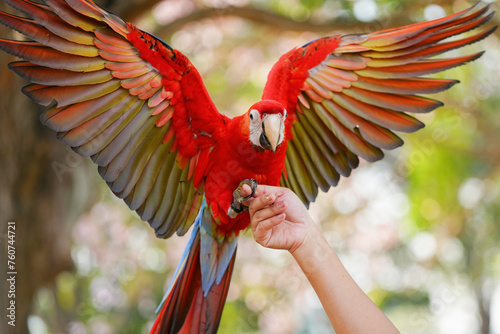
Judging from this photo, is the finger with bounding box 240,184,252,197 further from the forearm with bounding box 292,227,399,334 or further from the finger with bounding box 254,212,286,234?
the forearm with bounding box 292,227,399,334

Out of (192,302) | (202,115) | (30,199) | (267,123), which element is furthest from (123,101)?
(30,199)

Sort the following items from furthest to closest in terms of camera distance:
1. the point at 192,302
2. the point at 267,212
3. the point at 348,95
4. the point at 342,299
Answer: the point at 348,95
the point at 192,302
the point at 267,212
the point at 342,299

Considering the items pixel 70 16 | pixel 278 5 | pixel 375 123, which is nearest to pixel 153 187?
pixel 70 16

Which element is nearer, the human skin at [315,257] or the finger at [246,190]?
the human skin at [315,257]

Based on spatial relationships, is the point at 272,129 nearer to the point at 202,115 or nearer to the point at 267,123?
the point at 267,123

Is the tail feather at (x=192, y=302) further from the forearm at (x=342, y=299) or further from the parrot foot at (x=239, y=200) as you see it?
the forearm at (x=342, y=299)

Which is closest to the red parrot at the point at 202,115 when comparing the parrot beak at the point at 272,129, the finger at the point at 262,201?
the parrot beak at the point at 272,129

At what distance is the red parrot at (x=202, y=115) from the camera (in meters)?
0.96

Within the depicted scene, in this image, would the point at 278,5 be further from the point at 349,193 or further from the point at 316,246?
the point at 316,246

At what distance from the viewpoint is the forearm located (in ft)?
2.84

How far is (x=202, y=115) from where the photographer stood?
117 cm

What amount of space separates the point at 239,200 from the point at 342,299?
350 millimetres

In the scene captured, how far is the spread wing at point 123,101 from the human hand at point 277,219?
0.26m

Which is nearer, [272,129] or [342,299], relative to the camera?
[342,299]
